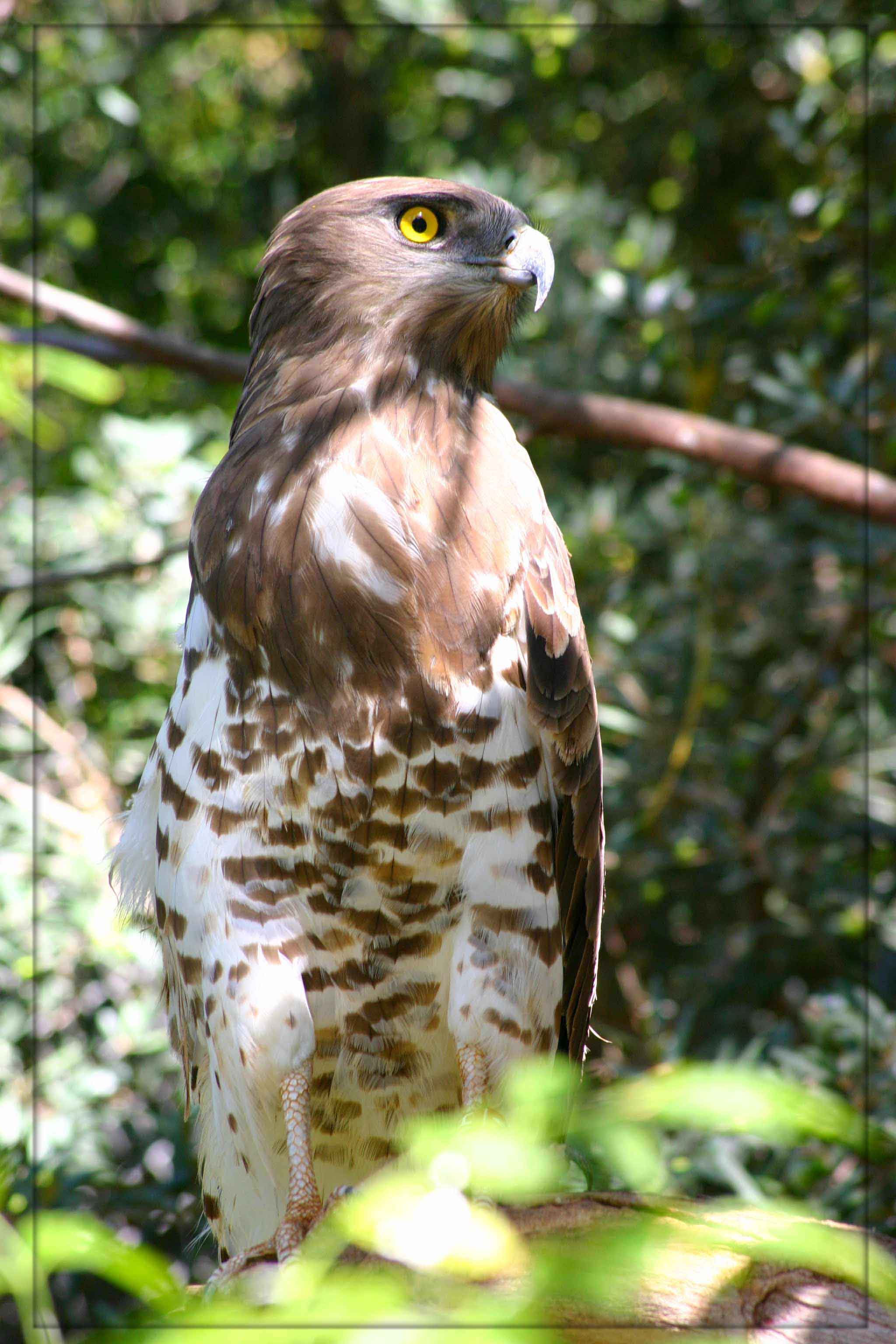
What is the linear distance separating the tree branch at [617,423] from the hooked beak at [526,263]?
49.0 inches

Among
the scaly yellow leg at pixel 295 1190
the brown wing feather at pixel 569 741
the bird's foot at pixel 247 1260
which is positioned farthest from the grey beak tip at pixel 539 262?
the bird's foot at pixel 247 1260

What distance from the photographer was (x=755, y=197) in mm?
4797

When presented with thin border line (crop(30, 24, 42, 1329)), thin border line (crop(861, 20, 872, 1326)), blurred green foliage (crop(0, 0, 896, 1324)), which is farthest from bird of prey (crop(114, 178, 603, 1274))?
thin border line (crop(861, 20, 872, 1326))

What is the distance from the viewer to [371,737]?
2.05 m

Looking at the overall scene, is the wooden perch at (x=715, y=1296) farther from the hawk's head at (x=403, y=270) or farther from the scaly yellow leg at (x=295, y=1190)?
the hawk's head at (x=403, y=270)

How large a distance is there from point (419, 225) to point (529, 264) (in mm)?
260

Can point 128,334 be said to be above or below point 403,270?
above

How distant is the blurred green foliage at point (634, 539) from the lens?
11.2 ft

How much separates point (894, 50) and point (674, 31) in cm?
88

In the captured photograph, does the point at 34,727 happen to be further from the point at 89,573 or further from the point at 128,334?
the point at 128,334

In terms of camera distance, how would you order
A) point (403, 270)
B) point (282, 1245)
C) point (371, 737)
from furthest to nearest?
point (403, 270)
point (371, 737)
point (282, 1245)

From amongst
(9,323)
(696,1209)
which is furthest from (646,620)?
(9,323)

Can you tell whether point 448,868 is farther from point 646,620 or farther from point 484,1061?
point 646,620

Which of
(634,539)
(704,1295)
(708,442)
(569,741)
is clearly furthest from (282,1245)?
(634,539)
